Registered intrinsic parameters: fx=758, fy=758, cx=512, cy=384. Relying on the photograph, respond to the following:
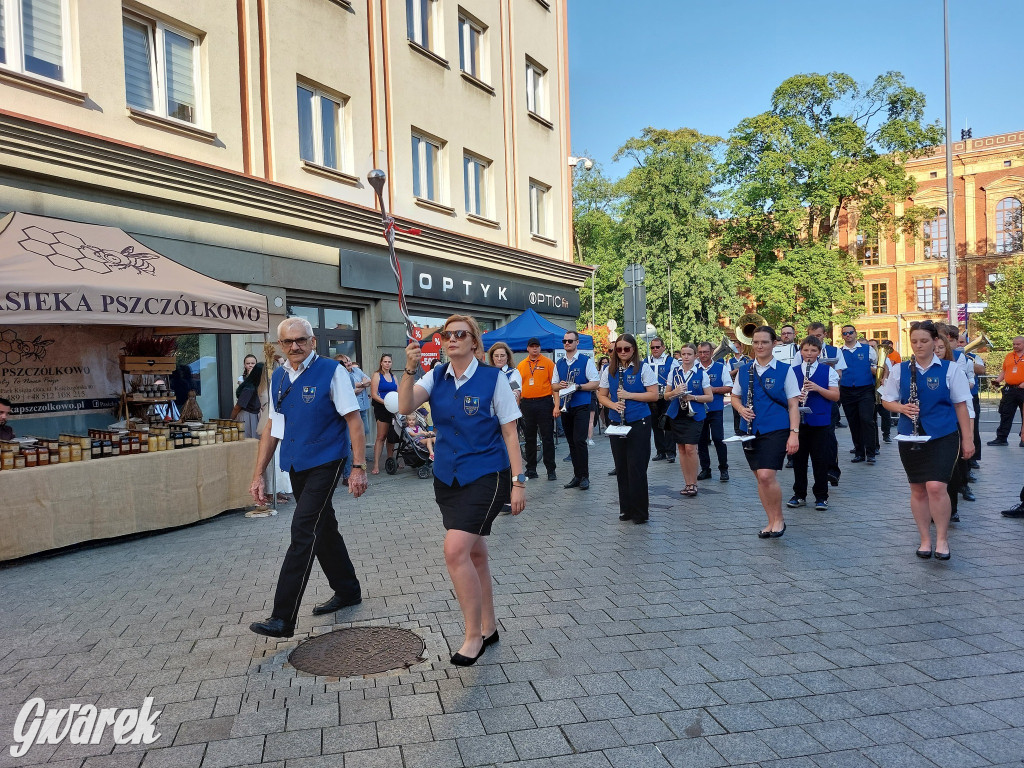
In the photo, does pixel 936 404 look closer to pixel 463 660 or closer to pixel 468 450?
pixel 468 450

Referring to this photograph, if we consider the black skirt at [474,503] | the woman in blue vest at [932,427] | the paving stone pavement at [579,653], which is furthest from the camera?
the woman in blue vest at [932,427]

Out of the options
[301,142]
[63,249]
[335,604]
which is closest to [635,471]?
[335,604]

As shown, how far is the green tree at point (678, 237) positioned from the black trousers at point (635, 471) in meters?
32.9

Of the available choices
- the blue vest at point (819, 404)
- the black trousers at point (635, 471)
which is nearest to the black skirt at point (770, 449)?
the black trousers at point (635, 471)

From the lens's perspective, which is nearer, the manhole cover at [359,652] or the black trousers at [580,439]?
the manhole cover at [359,652]

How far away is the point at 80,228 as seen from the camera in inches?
347

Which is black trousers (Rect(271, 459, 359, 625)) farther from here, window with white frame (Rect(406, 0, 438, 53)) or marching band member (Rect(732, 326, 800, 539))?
window with white frame (Rect(406, 0, 438, 53))

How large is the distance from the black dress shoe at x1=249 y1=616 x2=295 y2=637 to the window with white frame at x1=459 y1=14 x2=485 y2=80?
52.8ft

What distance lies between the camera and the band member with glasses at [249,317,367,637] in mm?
4523

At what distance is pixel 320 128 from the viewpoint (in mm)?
13922

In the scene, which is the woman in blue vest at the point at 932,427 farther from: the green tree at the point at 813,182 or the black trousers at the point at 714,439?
the green tree at the point at 813,182

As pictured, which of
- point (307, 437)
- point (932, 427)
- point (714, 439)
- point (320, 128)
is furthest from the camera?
point (320, 128)

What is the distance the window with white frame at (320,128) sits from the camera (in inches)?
535

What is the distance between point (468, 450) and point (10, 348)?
671 centimetres
